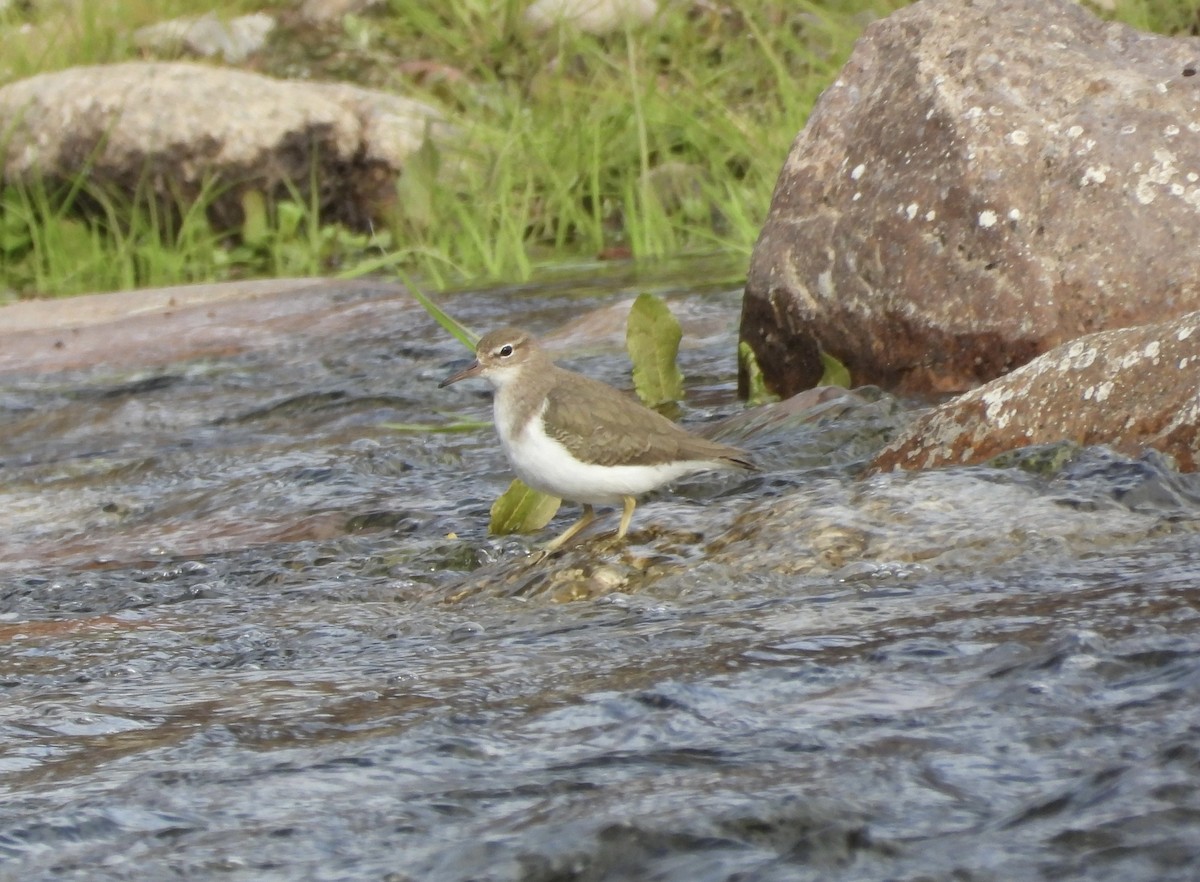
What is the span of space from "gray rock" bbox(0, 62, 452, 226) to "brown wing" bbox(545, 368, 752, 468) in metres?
6.44

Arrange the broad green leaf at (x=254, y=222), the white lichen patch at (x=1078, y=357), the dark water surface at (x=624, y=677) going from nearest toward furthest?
the dark water surface at (x=624, y=677), the white lichen patch at (x=1078, y=357), the broad green leaf at (x=254, y=222)

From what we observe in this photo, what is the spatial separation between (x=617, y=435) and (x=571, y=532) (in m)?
0.33

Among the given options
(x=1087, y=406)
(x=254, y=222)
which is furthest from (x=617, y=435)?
(x=254, y=222)

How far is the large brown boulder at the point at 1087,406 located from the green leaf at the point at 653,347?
1691 millimetres

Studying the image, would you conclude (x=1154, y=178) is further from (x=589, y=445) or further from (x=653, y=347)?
(x=589, y=445)

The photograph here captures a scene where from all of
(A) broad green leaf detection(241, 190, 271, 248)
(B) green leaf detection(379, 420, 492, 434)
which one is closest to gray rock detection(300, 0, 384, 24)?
(A) broad green leaf detection(241, 190, 271, 248)

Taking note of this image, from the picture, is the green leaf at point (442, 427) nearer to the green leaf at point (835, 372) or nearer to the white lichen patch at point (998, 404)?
the green leaf at point (835, 372)

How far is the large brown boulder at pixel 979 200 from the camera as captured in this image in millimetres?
6332

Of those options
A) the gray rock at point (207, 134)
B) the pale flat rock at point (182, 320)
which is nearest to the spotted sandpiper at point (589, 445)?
the pale flat rock at point (182, 320)

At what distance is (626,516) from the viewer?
5.21 meters

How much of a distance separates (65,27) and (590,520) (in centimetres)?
1094

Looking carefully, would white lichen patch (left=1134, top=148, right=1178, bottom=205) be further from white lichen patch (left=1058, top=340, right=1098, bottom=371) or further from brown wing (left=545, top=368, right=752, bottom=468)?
brown wing (left=545, top=368, right=752, bottom=468)

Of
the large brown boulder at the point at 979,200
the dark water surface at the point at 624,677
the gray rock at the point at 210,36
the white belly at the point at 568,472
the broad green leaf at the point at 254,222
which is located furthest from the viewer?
the gray rock at the point at 210,36

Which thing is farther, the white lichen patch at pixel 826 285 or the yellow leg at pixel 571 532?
the white lichen patch at pixel 826 285
